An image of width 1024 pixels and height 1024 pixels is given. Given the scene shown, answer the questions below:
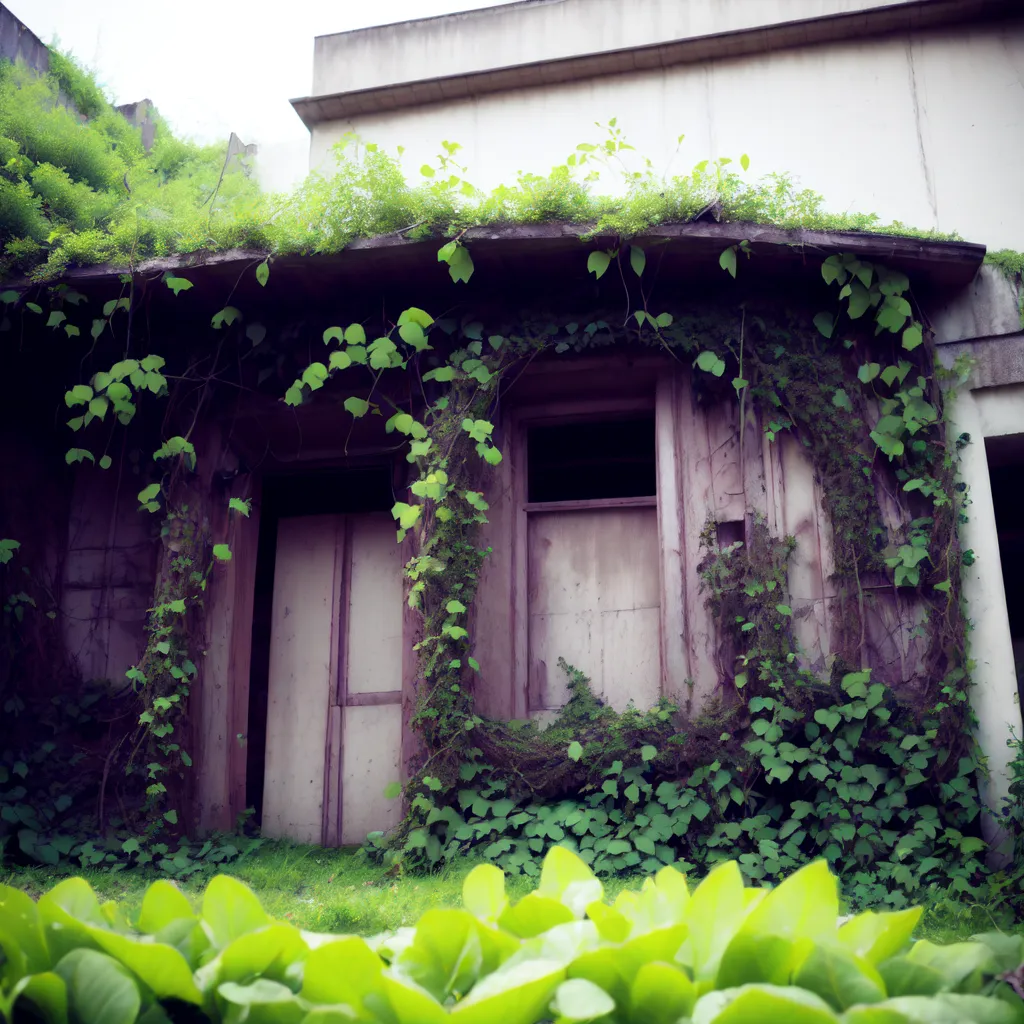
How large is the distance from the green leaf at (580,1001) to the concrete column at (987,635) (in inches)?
159

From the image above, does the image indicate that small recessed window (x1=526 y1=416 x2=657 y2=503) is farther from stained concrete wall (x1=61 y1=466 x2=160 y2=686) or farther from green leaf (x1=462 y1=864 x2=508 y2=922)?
green leaf (x1=462 y1=864 x2=508 y2=922)

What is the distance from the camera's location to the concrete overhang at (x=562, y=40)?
626cm

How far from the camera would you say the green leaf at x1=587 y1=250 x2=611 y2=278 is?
5043mm

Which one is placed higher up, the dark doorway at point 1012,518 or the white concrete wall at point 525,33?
the white concrete wall at point 525,33

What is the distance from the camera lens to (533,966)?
43.8 inches

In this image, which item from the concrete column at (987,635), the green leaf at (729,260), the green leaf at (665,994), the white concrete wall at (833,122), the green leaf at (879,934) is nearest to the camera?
the green leaf at (665,994)

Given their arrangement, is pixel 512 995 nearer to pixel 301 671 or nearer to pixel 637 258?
pixel 637 258

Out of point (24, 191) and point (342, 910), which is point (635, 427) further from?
point (24, 191)

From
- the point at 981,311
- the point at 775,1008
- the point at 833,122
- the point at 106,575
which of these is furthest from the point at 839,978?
the point at 833,122

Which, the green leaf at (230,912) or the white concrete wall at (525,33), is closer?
the green leaf at (230,912)

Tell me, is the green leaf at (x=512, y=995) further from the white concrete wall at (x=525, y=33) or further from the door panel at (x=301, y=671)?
the white concrete wall at (x=525, y=33)

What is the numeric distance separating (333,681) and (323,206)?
114 inches

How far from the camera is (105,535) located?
614 cm

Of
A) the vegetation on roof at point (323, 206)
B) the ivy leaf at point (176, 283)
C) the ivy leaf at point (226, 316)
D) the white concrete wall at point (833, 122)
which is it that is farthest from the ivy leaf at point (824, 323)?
the ivy leaf at point (176, 283)
